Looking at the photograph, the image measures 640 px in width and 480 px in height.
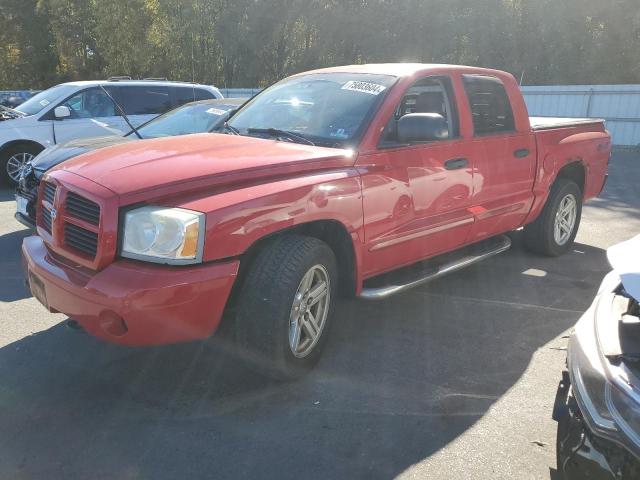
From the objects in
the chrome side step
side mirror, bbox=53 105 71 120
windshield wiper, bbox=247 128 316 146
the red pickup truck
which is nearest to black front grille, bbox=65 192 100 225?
the red pickup truck

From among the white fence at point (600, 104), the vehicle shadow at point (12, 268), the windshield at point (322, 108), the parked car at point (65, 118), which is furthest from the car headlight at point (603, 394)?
the white fence at point (600, 104)

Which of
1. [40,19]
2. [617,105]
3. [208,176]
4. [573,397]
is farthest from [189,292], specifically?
[40,19]

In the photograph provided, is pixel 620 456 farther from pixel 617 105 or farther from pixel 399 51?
pixel 399 51

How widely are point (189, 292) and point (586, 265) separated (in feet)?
14.8

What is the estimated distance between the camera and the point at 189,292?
274cm

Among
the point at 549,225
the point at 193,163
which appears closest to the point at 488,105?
the point at 549,225

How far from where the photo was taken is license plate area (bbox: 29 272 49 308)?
3.13 meters

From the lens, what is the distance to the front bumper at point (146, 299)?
2678 mm

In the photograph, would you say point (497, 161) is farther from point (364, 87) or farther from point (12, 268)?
point (12, 268)

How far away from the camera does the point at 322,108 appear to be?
4.03 metres

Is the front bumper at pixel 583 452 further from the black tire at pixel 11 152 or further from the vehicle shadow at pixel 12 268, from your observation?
the black tire at pixel 11 152

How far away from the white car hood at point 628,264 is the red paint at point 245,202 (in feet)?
4.91

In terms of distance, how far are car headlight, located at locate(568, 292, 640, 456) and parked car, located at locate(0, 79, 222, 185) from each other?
7.92 metres

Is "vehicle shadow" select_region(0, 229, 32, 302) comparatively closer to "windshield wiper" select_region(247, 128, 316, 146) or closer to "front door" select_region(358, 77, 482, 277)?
"windshield wiper" select_region(247, 128, 316, 146)
